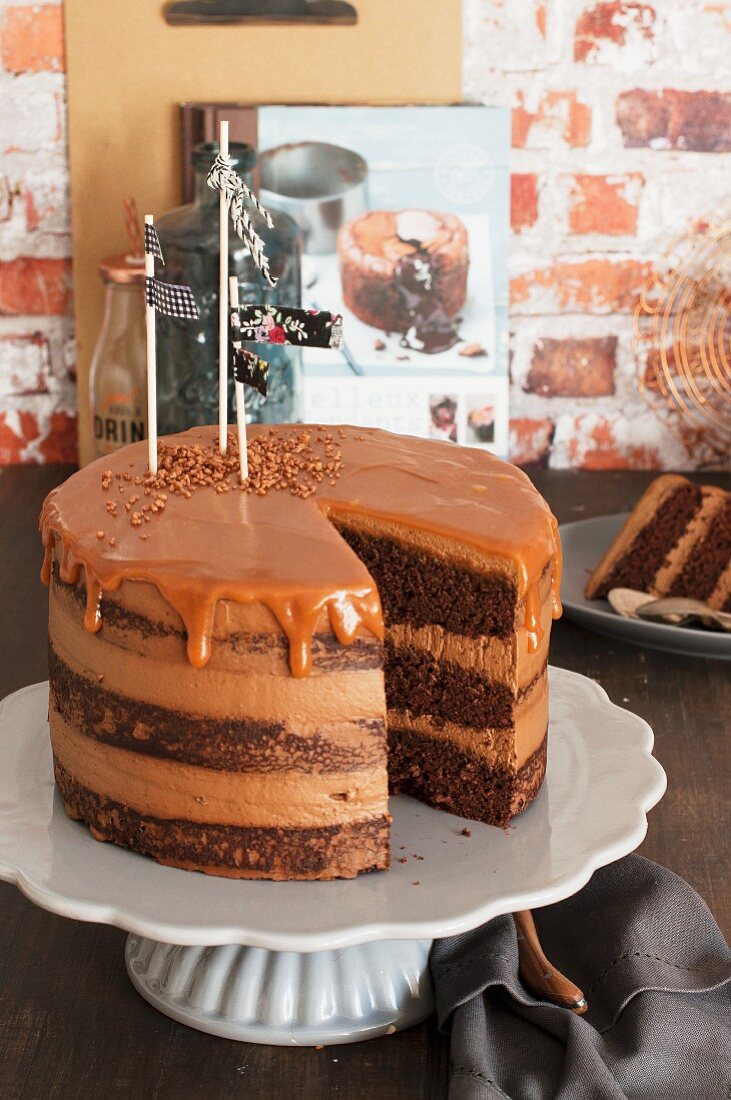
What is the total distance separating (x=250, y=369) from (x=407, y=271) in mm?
1206

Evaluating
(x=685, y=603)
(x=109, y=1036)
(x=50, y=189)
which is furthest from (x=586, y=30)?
(x=109, y=1036)

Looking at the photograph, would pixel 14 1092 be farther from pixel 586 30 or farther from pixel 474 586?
pixel 586 30

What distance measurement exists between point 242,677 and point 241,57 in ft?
5.27

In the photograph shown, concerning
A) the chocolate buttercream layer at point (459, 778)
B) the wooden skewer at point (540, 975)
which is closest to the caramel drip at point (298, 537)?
the chocolate buttercream layer at point (459, 778)

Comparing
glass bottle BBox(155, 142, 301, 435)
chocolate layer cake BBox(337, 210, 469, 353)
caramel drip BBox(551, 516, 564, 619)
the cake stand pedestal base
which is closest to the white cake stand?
the cake stand pedestal base

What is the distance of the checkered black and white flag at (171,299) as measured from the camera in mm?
1230

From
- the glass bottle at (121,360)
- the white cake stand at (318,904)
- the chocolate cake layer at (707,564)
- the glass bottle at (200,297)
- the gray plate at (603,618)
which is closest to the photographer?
the white cake stand at (318,904)

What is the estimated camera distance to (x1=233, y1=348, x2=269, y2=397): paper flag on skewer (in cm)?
125

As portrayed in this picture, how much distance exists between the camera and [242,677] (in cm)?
108

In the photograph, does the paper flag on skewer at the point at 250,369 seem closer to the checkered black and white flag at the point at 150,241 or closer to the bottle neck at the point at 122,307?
the checkered black and white flag at the point at 150,241

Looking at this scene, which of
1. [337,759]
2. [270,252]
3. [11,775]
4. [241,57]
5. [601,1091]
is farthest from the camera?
[241,57]

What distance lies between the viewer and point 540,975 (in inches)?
45.0

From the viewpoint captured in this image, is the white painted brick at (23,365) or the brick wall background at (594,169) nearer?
the brick wall background at (594,169)

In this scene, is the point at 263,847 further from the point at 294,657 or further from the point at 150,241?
the point at 150,241
